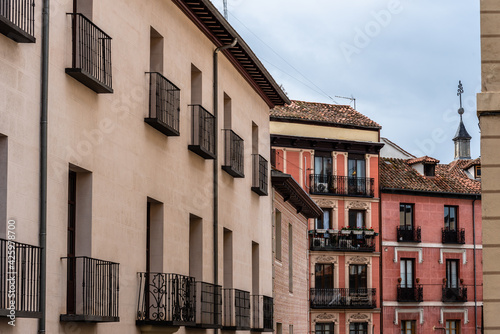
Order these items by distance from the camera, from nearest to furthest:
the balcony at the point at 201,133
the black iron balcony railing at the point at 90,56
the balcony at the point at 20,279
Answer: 1. the balcony at the point at 20,279
2. the black iron balcony railing at the point at 90,56
3. the balcony at the point at 201,133

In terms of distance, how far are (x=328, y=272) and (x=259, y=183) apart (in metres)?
30.5

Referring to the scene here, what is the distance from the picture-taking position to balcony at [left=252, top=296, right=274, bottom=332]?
27422 mm

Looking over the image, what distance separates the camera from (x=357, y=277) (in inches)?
2306

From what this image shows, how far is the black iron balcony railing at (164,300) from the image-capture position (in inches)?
703

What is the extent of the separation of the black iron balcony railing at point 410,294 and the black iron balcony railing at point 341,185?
19.1ft

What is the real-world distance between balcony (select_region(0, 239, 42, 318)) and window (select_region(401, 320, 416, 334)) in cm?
4868

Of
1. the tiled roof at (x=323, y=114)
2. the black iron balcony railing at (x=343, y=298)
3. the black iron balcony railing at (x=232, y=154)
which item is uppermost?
the tiled roof at (x=323, y=114)

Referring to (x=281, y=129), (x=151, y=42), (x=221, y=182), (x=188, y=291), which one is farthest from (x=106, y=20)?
(x=281, y=129)

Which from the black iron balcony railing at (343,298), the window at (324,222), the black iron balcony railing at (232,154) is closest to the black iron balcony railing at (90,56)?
the black iron balcony railing at (232,154)

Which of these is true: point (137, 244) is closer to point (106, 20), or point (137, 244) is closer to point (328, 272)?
point (106, 20)

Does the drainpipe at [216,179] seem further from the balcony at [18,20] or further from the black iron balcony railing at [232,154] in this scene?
the balcony at [18,20]

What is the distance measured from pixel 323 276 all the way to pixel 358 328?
3597 mm

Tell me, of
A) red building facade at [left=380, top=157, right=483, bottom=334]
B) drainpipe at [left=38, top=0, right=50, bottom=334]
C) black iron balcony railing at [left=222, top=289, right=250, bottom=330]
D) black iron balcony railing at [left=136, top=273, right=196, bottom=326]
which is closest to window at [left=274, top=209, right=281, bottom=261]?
black iron balcony railing at [left=222, top=289, right=250, bottom=330]

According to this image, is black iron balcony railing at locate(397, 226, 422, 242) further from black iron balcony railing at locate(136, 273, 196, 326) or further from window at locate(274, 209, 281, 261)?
black iron balcony railing at locate(136, 273, 196, 326)
